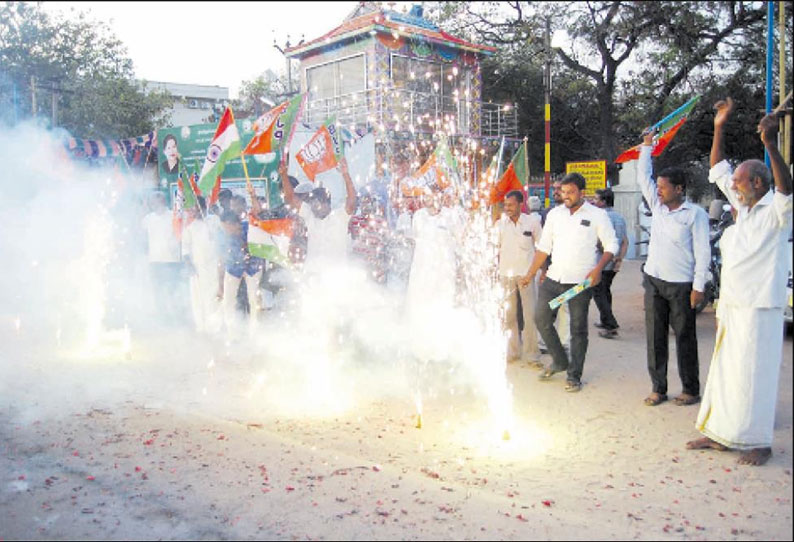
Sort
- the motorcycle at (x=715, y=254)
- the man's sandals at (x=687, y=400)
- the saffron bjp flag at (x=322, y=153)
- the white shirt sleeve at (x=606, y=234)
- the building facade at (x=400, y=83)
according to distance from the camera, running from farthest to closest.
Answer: the building facade at (x=400, y=83), the motorcycle at (x=715, y=254), the saffron bjp flag at (x=322, y=153), the white shirt sleeve at (x=606, y=234), the man's sandals at (x=687, y=400)

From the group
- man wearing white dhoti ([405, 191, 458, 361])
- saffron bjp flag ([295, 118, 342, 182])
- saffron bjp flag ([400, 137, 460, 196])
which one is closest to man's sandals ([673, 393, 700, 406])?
man wearing white dhoti ([405, 191, 458, 361])

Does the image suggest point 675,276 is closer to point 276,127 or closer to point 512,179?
point 512,179

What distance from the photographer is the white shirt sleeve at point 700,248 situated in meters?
5.02

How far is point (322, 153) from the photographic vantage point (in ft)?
26.3

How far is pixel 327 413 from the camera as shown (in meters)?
5.21

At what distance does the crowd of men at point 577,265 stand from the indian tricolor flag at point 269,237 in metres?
0.16

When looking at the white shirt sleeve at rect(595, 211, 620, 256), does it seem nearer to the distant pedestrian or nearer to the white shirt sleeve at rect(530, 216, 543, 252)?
the white shirt sleeve at rect(530, 216, 543, 252)

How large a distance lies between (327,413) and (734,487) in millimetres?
2750

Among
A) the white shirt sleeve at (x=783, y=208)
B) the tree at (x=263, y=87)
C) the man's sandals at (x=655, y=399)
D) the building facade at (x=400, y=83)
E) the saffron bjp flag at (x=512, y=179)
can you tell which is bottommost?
the man's sandals at (x=655, y=399)

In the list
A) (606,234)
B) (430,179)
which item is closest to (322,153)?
(430,179)

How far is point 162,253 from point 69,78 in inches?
413

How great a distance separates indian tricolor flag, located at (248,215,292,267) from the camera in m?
7.77

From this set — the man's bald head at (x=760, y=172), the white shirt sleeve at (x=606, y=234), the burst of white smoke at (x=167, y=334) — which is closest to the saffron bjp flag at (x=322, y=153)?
the burst of white smoke at (x=167, y=334)

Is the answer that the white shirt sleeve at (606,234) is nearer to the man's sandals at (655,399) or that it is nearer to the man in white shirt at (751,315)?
the man's sandals at (655,399)
